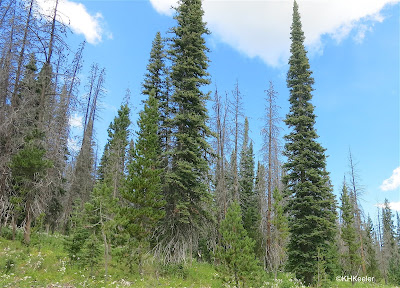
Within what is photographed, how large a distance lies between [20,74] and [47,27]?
9.17 ft

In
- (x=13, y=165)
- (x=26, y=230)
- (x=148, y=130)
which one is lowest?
(x=26, y=230)

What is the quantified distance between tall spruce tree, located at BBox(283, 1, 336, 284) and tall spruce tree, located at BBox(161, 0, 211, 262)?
6.68 m

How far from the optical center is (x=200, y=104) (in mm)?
16391

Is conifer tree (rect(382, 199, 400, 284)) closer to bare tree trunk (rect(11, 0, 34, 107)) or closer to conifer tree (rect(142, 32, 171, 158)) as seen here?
conifer tree (rect(142, 32, 171, 158))

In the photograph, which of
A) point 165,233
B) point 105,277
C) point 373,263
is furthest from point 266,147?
point 373,263

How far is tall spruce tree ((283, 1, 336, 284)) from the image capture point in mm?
16750

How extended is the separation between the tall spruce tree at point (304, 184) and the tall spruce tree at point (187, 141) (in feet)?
21.9

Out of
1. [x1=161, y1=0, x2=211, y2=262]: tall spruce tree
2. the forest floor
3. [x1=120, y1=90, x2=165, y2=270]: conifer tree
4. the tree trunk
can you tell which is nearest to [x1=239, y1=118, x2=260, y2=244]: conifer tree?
[x1=161, y1=0, x2=211, y2=262]: tall spruce tree

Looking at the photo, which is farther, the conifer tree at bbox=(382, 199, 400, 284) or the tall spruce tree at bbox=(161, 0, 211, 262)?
the conifer tree at bbox=(382, 199, 400, 284)

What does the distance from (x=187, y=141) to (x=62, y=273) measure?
8.42m

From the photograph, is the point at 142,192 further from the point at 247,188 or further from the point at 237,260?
the point at 247,188

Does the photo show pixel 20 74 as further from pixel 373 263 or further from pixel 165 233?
pixel 373 263

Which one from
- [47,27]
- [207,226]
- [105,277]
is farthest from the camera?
[207,226]

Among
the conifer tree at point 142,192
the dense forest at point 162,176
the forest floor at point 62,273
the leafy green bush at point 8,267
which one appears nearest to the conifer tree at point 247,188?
the dense forest at point 162,176
